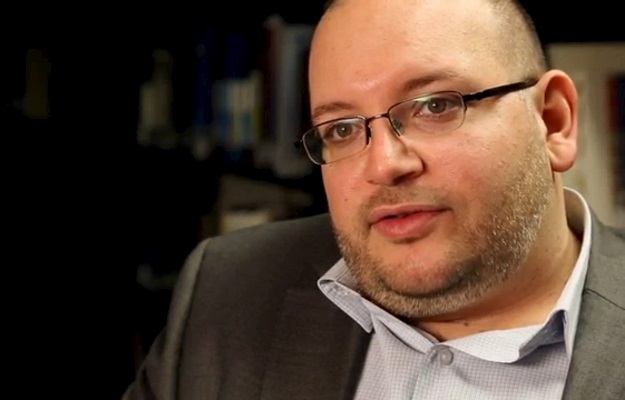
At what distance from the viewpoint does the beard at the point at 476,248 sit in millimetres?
959

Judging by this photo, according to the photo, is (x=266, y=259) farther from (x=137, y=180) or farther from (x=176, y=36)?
(x=176, y=36)

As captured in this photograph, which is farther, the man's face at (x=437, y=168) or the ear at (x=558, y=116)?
the ear at (x=558, y=116)

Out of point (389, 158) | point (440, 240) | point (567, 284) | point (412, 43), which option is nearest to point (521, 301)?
point (567, 284)

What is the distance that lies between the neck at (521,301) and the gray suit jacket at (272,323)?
0.18 feet

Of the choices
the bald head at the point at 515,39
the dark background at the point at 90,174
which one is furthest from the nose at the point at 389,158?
the dark background at the point at 90,174

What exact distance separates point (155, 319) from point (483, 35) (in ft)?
3.41

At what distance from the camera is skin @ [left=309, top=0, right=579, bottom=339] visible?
952mm

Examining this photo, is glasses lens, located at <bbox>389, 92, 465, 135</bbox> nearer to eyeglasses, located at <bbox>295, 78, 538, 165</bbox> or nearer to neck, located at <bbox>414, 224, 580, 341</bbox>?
eyeglasses, located at <bbox>295, 78, 538, 165</bbox>

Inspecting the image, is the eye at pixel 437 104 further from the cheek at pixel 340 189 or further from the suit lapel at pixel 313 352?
the suit lapel at pixel 313 352

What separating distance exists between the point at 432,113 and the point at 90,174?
814mm

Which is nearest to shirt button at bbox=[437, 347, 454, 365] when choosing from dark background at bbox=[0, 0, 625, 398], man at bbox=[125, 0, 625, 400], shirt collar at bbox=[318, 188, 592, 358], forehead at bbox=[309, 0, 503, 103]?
man at bbox=[125, 0, 625, 400]

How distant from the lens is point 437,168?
94 centimetres

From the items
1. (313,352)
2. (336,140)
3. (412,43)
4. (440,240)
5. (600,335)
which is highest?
(412,43)

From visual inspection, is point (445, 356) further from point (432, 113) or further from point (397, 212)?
point (432, 113)
